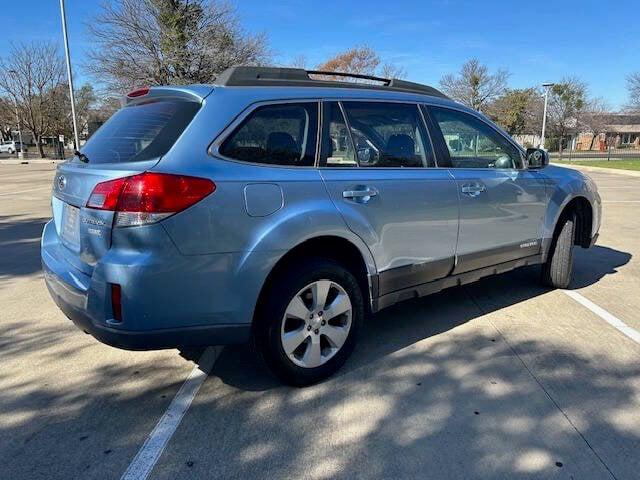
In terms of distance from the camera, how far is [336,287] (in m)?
3.34

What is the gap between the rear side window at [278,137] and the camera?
293cm

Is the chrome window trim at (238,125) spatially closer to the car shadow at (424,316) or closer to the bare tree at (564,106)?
the car shadow at (424,316)

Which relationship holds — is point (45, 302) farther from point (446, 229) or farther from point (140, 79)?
point (140, 79)

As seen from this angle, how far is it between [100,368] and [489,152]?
3.56m

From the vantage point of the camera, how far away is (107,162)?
2959mm

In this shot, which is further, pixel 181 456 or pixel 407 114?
pixel 407 114

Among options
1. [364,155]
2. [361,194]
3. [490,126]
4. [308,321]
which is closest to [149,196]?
[308,321]

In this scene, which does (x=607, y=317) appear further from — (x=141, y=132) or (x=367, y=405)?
(x=141, y=132)

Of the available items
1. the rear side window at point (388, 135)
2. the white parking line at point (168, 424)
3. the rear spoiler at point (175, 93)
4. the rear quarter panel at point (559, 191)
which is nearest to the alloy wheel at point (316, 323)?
the white parking line at point (168, 424)

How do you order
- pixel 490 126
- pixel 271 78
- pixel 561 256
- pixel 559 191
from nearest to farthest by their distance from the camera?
pixel 271 78
pixel 490 126
pixel 559 191
pixel 561 256

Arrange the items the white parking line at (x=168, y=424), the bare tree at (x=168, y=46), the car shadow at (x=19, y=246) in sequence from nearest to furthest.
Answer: the white parking line at (x=168, y=424) → the car shadow at (x=19, y=246) → the bare tree at (x=168, y=46)

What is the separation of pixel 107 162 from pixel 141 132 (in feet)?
0.86

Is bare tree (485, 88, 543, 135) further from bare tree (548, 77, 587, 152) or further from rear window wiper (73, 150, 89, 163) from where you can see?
rear window wiper (73, 150, 89, 163)

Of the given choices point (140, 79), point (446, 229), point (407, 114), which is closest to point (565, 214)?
point (446, 229)
